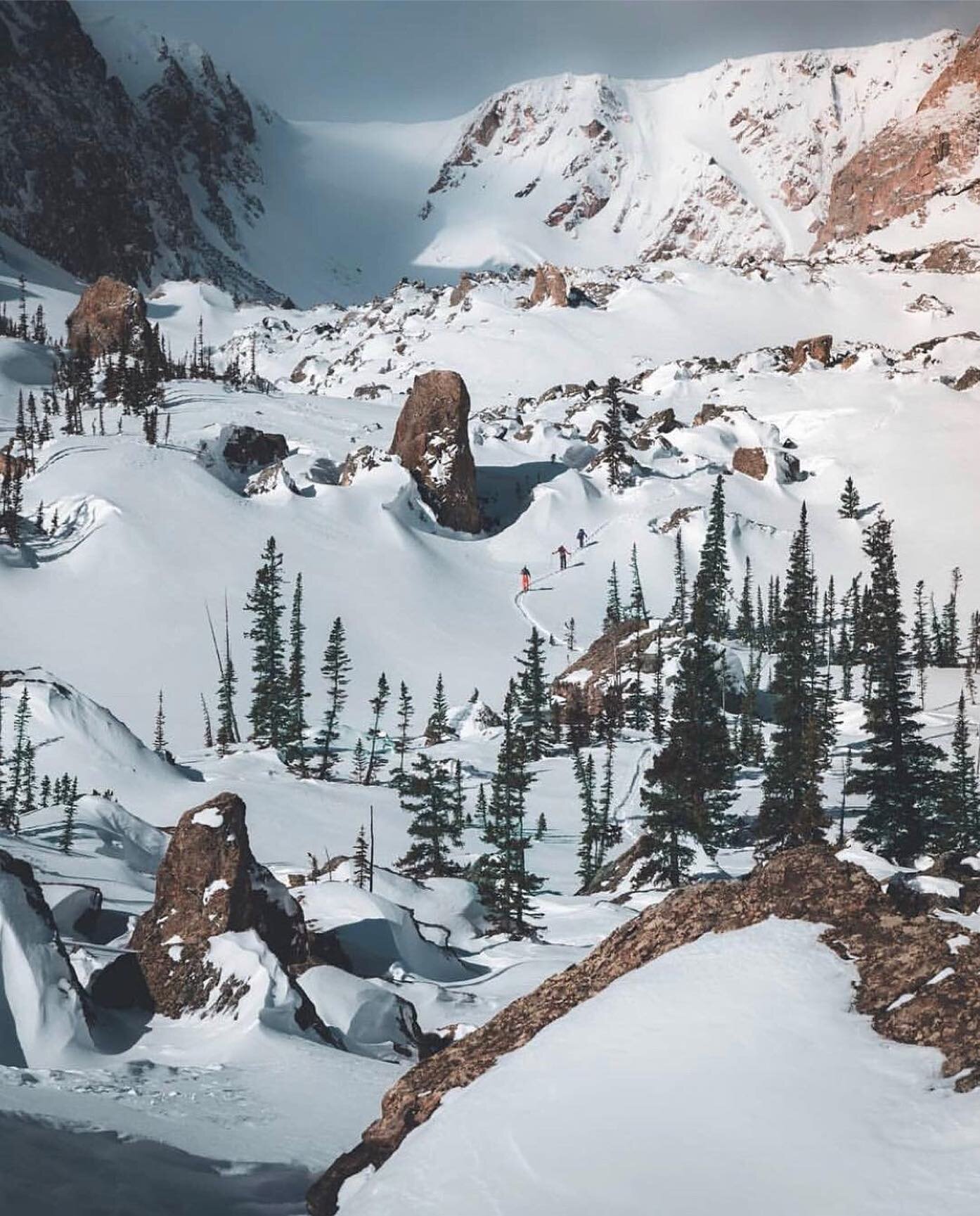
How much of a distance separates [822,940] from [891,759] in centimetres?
2841

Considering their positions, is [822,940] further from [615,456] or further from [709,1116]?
[615,456]

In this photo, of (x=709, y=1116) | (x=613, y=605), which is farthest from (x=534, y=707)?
(x=709, y=1116)

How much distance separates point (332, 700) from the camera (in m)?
80.5

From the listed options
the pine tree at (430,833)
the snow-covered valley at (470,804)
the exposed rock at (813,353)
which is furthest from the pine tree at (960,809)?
the exposed rock at (813,353)

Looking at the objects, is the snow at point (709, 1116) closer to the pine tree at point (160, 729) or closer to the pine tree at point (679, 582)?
the pine tree at point (160, 729)

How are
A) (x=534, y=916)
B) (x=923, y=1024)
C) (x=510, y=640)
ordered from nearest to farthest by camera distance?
1. (x=923, y=1024)
2. (x=534, y=916)
3. (x=510, y=640)

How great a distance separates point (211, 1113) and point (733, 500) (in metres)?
126

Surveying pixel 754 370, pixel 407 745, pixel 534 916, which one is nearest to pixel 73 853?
pixel 534 916

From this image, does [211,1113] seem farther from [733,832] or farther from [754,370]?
[754,370]

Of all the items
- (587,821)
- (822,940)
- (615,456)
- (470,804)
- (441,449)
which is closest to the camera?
(822,940)

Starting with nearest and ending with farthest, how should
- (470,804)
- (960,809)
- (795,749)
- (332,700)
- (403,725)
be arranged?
(795,749)
(960,809)
(470,804)
(403,725)
(332,700)

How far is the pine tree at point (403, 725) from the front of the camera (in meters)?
67.9

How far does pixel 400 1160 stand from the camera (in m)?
8.20

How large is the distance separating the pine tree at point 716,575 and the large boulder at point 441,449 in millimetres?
27788
